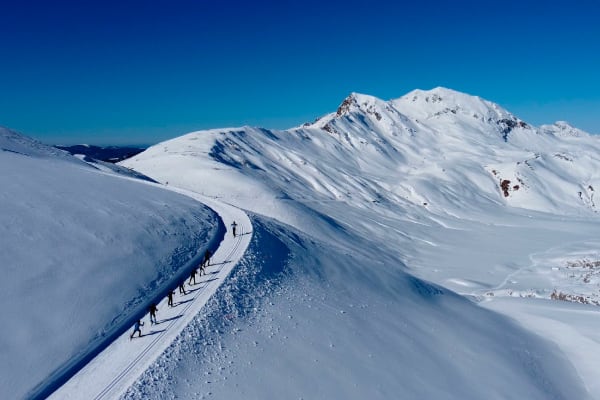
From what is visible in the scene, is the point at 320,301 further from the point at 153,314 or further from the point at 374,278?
the point at 153,314

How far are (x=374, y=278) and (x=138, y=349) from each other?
797 inches

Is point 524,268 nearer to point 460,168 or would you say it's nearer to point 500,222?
point 500,222

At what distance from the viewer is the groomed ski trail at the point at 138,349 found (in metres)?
15.0

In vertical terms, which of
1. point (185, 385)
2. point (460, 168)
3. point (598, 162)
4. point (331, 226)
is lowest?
point (185, 385)

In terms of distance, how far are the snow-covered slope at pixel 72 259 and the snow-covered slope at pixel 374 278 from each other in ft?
13.2

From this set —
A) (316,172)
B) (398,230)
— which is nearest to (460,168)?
(316,172)

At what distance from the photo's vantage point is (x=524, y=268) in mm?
61312

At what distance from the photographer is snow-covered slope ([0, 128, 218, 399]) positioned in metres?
16.3

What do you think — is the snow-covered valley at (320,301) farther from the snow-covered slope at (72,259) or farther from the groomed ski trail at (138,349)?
the groomed ski trail at (138,349)

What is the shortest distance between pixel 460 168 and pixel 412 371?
13303 centimetres

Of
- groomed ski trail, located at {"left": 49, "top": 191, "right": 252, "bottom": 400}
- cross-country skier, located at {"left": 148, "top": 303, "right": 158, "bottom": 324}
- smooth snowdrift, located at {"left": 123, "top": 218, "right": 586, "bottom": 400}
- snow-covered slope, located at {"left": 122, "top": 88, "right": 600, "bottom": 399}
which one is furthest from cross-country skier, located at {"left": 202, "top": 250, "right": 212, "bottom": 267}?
cross-country skier, located at {"left": 148, "top": 303, "right": 158, "bottom": 324}

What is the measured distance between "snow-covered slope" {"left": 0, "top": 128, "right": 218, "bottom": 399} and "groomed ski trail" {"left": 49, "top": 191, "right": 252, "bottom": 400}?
77cm

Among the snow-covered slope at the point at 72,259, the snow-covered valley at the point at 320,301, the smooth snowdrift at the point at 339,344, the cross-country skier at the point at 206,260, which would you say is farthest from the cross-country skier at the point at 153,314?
the cross-country skier at the point at 206,260

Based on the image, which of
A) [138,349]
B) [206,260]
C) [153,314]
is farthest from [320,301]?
[138,349]
